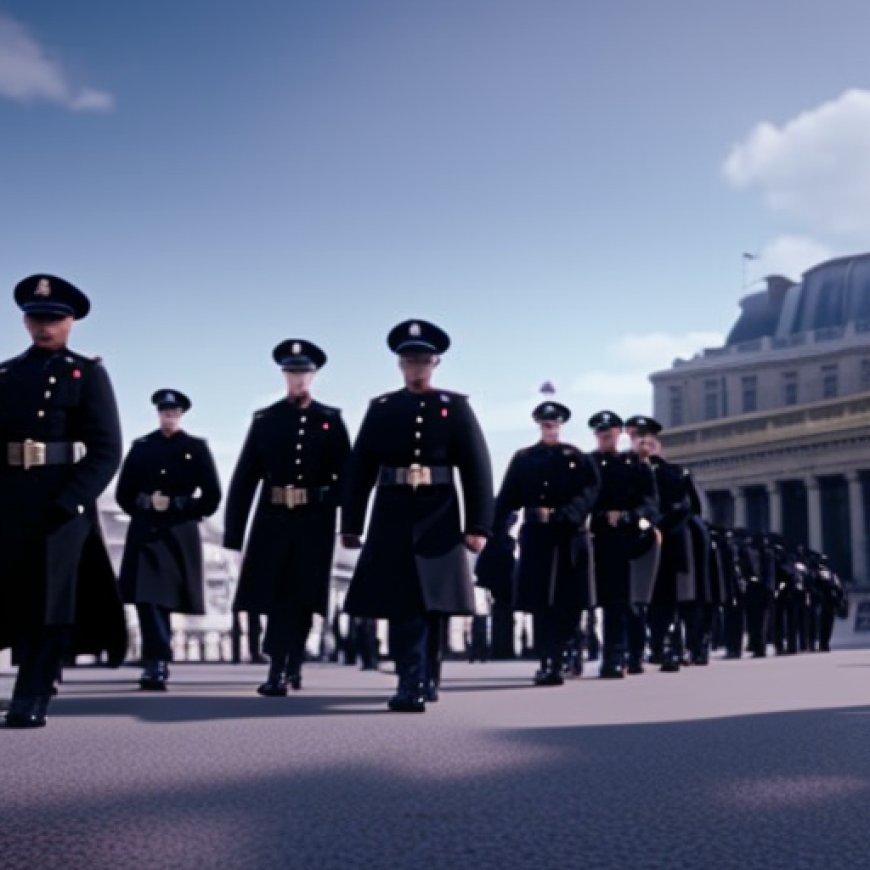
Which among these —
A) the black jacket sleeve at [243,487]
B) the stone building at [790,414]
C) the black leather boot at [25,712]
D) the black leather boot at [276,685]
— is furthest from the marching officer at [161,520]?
the stone building at [790,414]

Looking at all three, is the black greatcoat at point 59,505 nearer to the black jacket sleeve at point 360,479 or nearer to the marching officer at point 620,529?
the black jacket sleeve at point 360,479

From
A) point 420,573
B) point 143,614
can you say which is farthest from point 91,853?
point 143,614

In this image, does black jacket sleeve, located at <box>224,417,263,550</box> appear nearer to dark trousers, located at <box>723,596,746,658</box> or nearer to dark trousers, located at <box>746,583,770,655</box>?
dark trousers, located at <box>723,596,746,658</box>

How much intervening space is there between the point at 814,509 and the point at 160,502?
6364 cm

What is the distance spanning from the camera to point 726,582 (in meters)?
22.5

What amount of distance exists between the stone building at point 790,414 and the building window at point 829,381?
Result: 0.17 ft

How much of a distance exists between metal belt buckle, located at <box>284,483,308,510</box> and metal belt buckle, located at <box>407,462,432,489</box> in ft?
6.03

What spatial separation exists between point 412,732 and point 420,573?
74.2 inches

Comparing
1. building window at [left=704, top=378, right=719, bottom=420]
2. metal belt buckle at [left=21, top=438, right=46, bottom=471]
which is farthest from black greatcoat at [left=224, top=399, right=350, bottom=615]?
building window at [left=704, top=378, right=719, bottom=420]

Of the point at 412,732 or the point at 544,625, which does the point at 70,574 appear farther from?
the point at 544,625

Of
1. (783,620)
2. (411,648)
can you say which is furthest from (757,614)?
(411,648)

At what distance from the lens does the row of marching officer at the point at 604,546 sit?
14.2 m

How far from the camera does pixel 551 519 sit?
1420cm

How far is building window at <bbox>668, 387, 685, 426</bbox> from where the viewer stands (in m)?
96.2
